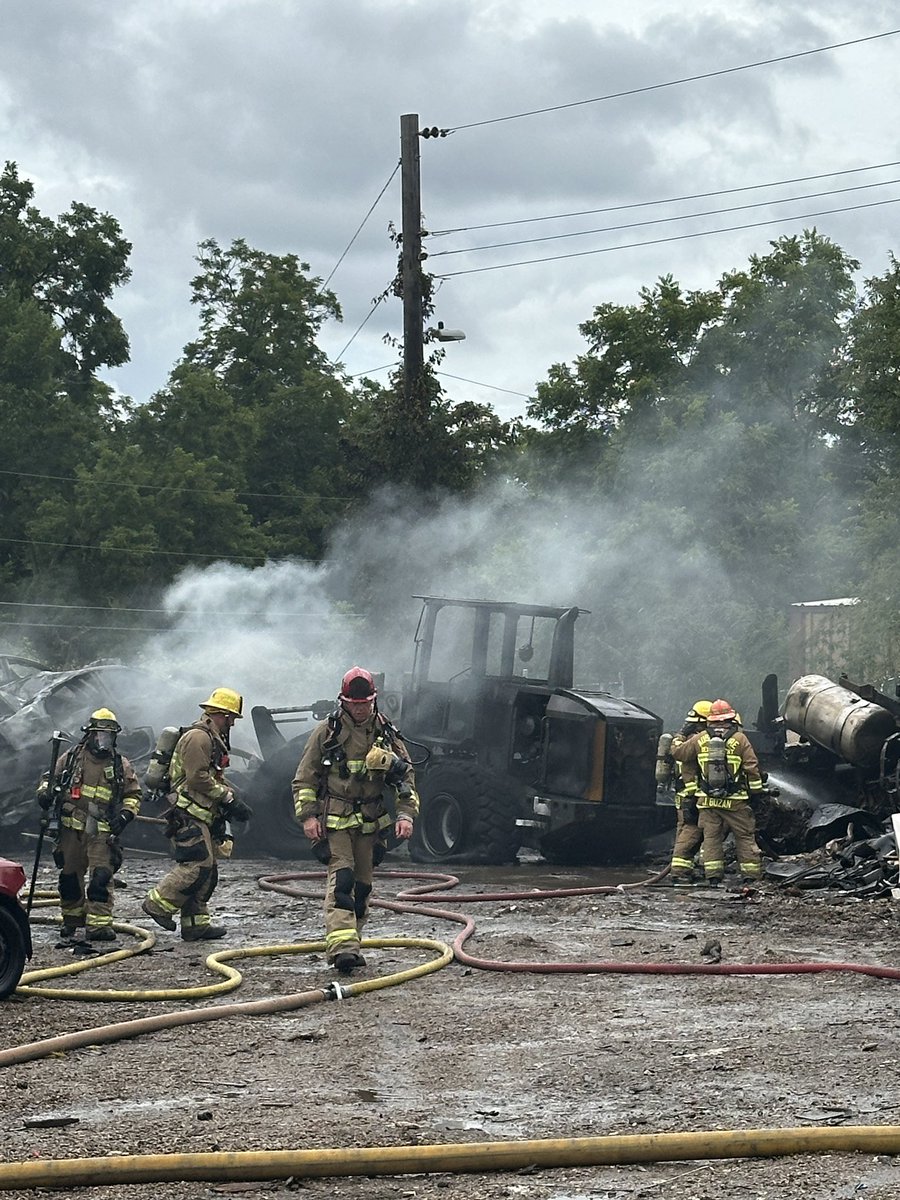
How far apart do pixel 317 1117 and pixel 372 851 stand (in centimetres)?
395

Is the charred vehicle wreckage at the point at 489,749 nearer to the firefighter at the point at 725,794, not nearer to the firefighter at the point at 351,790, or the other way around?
the firefighter at the point at 725,794

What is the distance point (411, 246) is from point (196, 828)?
14299 millimetres

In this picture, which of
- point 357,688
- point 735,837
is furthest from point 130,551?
point 357,688

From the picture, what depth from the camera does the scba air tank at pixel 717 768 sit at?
13.5 metres

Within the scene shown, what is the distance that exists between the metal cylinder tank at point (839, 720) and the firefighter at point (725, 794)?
6.67 ft

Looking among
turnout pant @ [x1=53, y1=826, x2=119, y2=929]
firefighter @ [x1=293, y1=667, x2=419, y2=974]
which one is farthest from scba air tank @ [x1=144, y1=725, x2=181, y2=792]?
firefighter @ [x1=293, y1=667, x2=419, y2=974]

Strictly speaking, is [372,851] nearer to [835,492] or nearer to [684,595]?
[684,595]

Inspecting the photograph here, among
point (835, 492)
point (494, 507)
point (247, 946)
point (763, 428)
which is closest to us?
point (247, 946)

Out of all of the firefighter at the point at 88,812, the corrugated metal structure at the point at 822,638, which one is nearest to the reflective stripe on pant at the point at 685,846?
the firefighter at the point at 88,812

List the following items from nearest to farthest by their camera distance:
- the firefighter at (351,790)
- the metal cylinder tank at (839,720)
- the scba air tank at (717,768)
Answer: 1. the firefighter at (351,790)
2. the scba air tank at (717,768)
3. the metal cylinder tank at (839,720)

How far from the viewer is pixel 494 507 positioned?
23641 millimetres

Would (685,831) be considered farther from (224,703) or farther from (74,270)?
(74,270)

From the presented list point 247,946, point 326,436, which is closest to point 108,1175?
point 247,946

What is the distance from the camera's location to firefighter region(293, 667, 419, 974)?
31.0 feet
